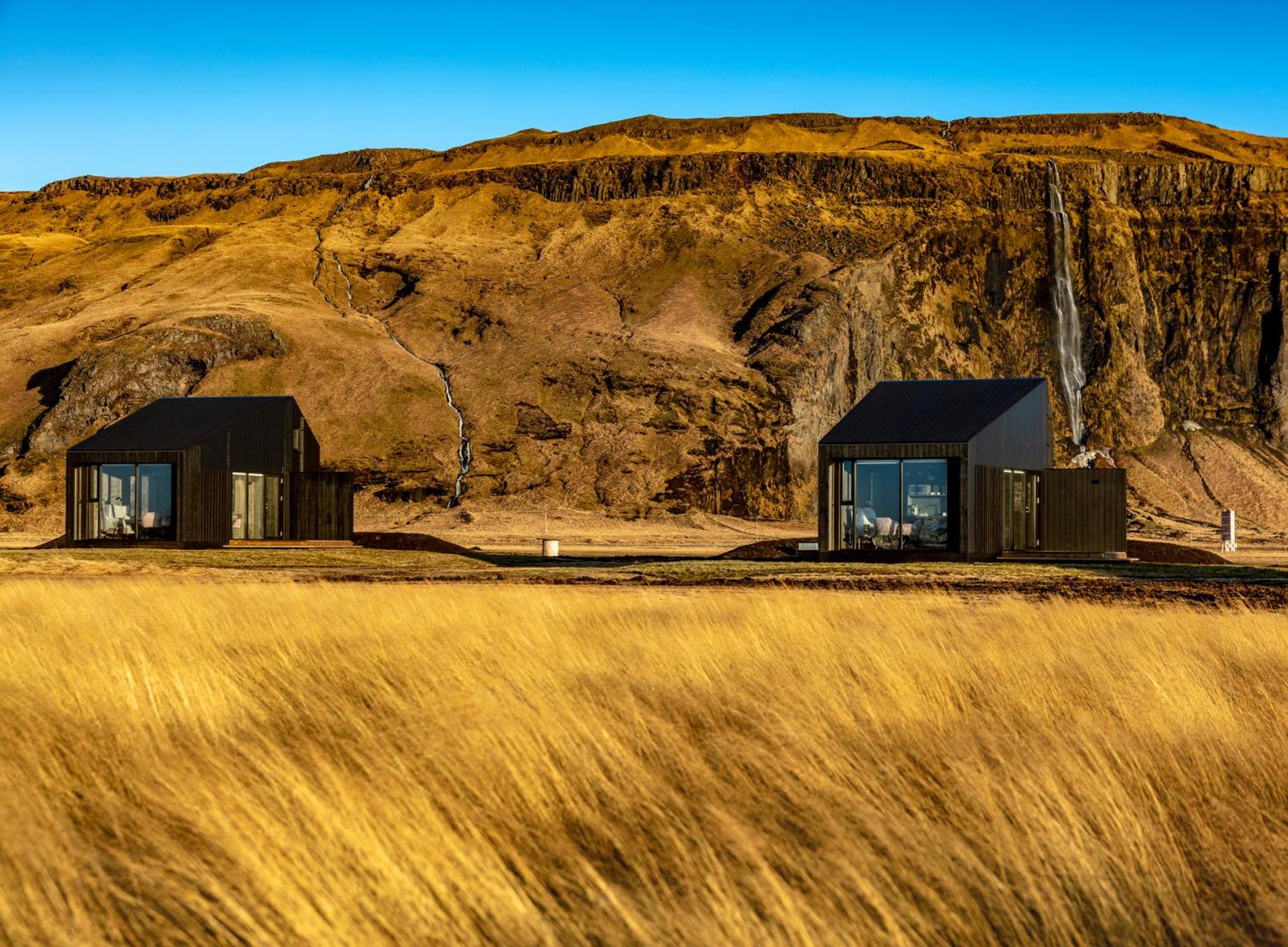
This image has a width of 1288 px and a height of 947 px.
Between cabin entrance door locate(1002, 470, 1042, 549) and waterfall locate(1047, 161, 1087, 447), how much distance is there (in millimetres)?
48919

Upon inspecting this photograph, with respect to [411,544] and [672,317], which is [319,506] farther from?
[672,317]

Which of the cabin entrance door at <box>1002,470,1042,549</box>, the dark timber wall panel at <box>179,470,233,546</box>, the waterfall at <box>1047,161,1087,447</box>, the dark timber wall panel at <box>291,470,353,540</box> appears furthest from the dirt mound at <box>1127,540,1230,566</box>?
the waterfall at <box>1047,161,1087,447</box>

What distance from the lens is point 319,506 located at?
46062mm

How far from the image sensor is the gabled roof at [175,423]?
4266cm

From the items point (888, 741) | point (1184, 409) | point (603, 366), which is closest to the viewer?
point (888, 741)

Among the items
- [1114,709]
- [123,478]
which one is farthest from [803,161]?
[1114,709]

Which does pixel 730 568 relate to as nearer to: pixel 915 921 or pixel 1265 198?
pixel 915 921

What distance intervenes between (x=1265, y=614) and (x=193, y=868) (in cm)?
1504

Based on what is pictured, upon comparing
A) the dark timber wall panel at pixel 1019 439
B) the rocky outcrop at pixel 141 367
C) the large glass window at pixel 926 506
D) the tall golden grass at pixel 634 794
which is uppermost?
the rocky outcrop at pixel 141 367

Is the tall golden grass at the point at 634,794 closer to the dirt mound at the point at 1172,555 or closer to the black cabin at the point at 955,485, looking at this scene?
the black cabin at the point at 955,485

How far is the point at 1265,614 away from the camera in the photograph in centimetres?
1766

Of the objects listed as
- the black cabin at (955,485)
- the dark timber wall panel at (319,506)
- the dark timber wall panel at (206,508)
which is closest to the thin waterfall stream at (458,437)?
the dark timber wall panel at (319,506)

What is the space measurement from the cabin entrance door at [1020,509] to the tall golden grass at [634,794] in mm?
26862

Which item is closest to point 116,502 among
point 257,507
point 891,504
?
point 257,507
